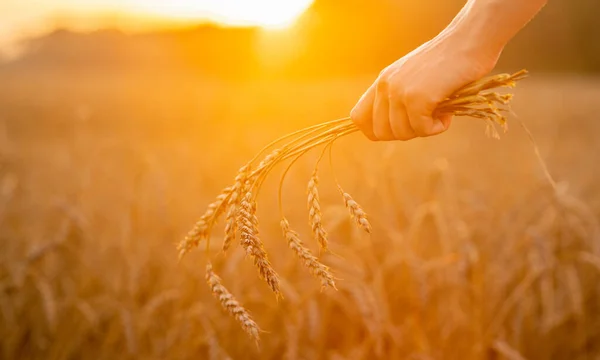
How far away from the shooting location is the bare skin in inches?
37.3

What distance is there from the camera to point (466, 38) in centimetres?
97

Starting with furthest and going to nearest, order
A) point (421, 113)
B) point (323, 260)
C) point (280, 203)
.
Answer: point (323, 260) < point (421, 113) < point (280, 203)

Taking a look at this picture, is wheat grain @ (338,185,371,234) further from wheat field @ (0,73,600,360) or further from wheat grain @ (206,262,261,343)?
wheat field @ (0,73,600,360)

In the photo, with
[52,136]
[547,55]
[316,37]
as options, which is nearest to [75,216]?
[52,136]

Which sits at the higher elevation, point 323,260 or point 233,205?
point 233,205

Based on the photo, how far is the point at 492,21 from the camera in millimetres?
955

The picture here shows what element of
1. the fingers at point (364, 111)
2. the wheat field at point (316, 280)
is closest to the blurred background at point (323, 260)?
the wheat field at point (316, 280)

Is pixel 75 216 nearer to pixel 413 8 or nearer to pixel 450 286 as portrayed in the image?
pixel 450 286

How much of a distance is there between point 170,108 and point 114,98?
5.11 feet

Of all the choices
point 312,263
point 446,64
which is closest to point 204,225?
point 312,263

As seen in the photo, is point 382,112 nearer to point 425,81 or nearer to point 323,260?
point 425,81

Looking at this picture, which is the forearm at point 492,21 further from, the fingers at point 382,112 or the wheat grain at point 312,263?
the wheat grain at point 312,263

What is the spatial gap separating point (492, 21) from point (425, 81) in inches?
→ 6.2

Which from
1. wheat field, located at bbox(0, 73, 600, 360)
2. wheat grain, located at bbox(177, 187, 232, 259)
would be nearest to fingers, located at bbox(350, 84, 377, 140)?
wheat grain, located at bbox(177, 187, 232, 259)
